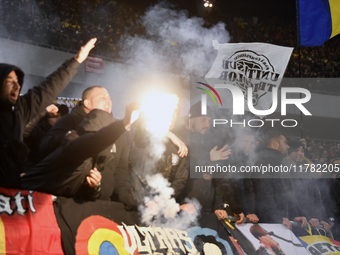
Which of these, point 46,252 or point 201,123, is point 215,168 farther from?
point 46,252

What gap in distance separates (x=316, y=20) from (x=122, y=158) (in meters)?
3.54

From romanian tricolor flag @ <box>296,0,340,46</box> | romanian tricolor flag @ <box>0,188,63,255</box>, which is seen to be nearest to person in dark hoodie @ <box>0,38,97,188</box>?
romanian tricolor flag @ <box>0,188,63,255</box>

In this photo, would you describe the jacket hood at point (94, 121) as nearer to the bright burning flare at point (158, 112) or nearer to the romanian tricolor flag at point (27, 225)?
the bright burning flare at point (158, 112)

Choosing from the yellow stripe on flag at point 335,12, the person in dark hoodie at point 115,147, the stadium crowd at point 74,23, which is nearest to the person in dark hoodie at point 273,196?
the stadium crowd at point 74,23

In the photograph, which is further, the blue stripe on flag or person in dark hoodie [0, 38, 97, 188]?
the blue stripe on flag

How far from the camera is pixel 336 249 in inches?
131

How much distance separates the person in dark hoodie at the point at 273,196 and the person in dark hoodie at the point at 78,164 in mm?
1759

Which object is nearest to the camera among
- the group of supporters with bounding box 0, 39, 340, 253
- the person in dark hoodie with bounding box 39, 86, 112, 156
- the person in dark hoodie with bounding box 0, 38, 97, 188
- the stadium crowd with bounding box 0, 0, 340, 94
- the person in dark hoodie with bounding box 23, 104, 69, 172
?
the person in dark hoodie with bounding box 0, 38, 97, 188

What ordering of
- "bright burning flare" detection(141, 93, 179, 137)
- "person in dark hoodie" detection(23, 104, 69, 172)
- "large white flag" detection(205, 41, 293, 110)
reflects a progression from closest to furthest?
"person in dark hoodie" detection(23, 104, 69, 172)
"bright burning flare" detection(141, 93, 179, 137)
"large white flag" detection(205, 41, 293, 110)

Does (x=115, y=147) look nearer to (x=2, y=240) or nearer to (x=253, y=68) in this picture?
(x=2, y=240)

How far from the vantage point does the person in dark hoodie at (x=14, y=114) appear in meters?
2.02

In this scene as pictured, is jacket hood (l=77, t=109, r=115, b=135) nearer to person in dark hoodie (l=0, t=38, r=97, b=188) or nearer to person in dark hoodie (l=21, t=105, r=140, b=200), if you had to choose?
person in dark hoodie (l=21, t=105, r=140, b=200)

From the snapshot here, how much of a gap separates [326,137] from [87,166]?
33.2 feet

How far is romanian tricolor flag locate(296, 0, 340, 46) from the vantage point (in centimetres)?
435
